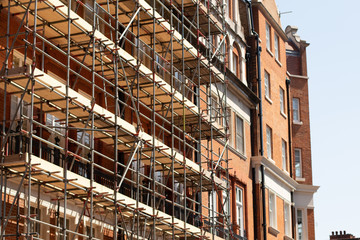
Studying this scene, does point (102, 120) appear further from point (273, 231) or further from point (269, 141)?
point (269, 141)

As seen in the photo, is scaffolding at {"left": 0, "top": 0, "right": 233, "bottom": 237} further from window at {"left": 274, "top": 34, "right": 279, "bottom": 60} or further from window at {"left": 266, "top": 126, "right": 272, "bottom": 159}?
window at {"left": 274, "top": 34, "right": 279, "bottom": 60}

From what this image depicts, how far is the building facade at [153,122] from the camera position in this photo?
2138cm

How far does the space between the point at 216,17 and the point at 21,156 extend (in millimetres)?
19072

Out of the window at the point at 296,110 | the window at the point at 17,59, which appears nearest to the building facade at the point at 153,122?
the window at the point at 17,59

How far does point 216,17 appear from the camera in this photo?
37.1m

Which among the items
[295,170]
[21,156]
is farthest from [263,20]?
[21,156]

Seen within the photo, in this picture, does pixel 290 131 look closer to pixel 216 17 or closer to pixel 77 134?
pixel 216 17

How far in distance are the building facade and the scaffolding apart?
0.06 m

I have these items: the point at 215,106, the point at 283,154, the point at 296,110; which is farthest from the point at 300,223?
the point at 215,106

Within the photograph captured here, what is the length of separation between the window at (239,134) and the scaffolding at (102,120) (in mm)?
2305

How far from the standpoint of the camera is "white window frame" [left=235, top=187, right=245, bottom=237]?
3619cm

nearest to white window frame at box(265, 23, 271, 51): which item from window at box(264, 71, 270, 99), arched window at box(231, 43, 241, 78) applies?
window at box(264, 71, 270, 99)

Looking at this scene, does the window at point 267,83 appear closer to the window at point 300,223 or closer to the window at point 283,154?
A: the window at point 283,154

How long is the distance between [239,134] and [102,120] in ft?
49.6
